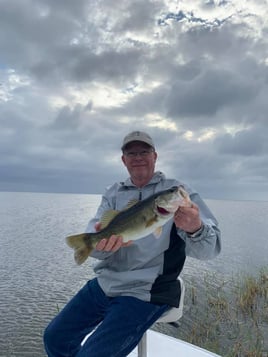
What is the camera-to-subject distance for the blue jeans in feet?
10.9

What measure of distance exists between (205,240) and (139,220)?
67 cm

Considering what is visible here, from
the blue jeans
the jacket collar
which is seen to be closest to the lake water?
the blue jeans

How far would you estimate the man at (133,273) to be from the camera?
11.0ft

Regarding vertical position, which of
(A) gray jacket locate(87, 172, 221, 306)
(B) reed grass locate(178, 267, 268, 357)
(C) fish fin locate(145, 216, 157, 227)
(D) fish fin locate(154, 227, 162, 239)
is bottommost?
(B) reed grass locate(178, 267, 268, 357)

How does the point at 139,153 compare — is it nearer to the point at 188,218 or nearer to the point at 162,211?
the point at 162,211

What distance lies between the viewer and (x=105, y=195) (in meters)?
4.22

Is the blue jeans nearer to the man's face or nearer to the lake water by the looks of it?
the man's face

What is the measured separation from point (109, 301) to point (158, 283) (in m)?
0.60

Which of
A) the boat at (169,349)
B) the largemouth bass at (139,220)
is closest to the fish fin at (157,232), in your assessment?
the largemouth bass at (139,220)

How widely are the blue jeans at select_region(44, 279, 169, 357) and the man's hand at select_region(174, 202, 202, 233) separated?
3.09 ft

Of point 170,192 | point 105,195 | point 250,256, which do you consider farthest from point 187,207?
point 250,256

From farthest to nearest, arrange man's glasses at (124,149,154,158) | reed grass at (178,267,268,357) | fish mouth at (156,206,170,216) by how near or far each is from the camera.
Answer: reed grass at (178,267,268,357)
man's glasses at (124,149,154,158)
fish mouth at (156,206,170,216)

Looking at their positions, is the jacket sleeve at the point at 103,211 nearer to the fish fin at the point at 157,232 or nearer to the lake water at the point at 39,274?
the fish fin at the point at 157,232

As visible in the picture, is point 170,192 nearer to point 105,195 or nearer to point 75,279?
point 105,195
